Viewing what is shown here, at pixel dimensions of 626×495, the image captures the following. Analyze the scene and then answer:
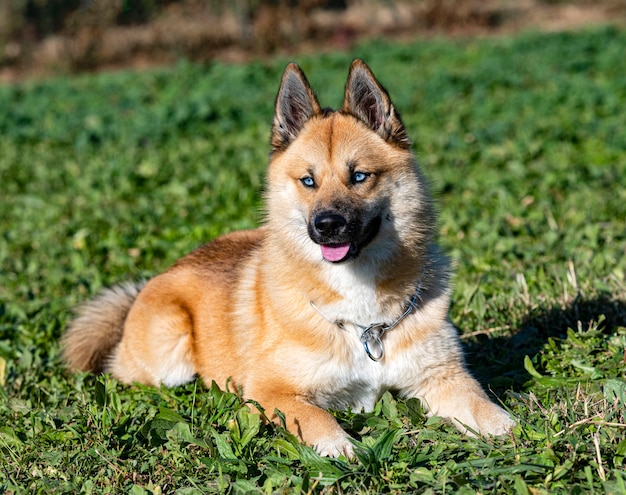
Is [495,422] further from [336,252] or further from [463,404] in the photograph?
[336,252]

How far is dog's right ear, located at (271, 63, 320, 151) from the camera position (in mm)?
4098


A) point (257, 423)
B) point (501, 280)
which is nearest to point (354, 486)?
point (257, 423)

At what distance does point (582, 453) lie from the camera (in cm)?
301

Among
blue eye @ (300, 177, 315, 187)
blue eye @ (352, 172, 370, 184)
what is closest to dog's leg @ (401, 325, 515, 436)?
blue eye @ (352, 172, 370, 184)

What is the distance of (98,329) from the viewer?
4.93m

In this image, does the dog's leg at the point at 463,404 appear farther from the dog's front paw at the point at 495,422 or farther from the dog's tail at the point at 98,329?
the dog's tail at the point at 98,329

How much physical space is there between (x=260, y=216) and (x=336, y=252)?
0.70 metres

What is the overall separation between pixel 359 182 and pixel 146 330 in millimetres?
1667

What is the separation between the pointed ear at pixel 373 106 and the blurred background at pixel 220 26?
55.8ft

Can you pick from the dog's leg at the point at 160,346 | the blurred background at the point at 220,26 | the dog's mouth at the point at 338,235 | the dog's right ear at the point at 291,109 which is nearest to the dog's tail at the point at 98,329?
the dog's leg at the point at 160,346

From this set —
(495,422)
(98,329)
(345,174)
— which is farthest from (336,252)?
(98,329)

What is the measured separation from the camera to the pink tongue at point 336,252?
3.72 metres

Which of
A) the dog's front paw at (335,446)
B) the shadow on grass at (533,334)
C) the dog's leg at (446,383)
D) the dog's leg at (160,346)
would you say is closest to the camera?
the dog's front paw at (335,446)

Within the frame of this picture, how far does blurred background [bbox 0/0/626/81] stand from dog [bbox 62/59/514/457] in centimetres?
1705
